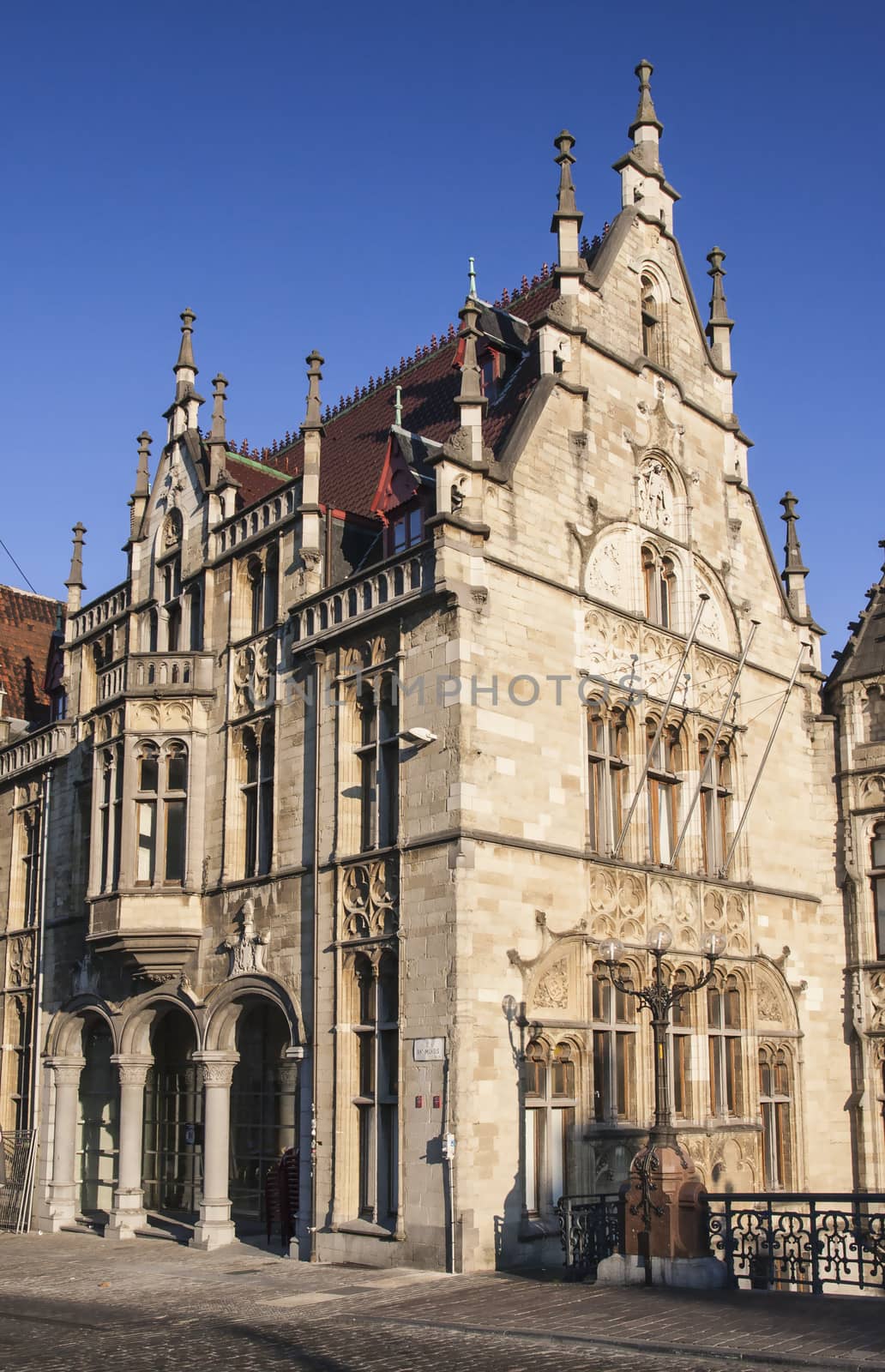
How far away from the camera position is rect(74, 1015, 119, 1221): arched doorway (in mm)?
28938

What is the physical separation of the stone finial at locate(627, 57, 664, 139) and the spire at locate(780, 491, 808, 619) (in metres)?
7.68

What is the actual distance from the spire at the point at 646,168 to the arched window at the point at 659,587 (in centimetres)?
673

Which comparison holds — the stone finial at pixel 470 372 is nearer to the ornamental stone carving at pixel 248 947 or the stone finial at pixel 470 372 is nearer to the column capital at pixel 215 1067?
the ornamental stone carving at pixel 248 947

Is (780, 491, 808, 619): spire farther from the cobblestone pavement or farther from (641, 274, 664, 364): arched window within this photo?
the cobblestone pavement

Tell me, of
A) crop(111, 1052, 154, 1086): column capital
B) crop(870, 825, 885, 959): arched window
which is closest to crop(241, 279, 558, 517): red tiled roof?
crop(870, 825, 885, 959): arched window

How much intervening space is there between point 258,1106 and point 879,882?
41.0ft

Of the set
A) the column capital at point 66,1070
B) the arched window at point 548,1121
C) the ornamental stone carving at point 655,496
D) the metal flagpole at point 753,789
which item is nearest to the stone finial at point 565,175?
the ornamental stone carving at point 655,496

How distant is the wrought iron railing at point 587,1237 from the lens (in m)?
17.8

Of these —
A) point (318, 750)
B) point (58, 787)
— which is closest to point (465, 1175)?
point (318, 750)

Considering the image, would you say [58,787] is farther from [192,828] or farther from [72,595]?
[192,828]

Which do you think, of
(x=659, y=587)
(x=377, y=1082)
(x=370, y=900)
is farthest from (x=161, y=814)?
(x=659, y=587)

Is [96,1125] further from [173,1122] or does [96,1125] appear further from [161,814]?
[161,814]

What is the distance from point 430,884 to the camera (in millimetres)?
20219

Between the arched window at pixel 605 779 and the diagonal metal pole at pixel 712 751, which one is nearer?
the arched window at pixel 605 779
